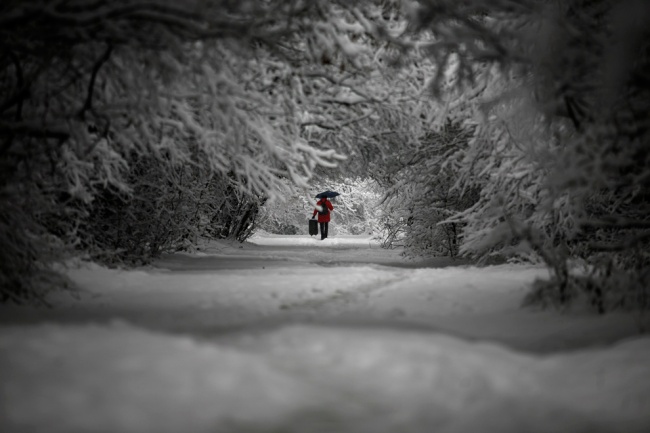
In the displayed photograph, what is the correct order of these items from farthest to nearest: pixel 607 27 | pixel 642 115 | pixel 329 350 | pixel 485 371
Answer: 1. pixel 607 27
2. pixel 642 115
3. pixel 329 350
4. pixel 485 371

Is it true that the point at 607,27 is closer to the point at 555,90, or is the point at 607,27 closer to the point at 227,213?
the point at 555,90

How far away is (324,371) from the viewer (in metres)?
2.87

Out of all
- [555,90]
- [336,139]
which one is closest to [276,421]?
[555,90]

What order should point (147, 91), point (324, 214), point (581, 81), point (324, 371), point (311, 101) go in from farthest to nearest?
point (324, 214), point (311, 101), point (147, 91), point (581, 81), point (324, 371)

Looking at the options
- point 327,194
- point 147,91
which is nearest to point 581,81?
point 147,91

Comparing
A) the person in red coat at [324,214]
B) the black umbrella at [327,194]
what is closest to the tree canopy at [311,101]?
the black umbrella at [327,194]

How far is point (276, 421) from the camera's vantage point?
7.58 ft

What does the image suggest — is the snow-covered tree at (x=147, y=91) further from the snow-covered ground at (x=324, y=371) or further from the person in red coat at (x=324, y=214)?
the person in red coat at (x=324, y=214)

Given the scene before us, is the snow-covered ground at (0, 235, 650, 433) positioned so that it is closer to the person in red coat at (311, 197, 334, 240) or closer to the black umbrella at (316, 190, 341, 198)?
the black umbrella at (316, 190, 341, 198)

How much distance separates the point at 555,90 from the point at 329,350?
7.96 feet

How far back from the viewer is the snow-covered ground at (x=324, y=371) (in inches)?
90.7

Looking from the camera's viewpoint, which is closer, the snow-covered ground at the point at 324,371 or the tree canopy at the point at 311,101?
the snow-covered ground at the point at 324,371

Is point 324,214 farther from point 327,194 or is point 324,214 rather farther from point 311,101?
point 311,101

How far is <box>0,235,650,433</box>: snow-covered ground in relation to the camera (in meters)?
2.30
